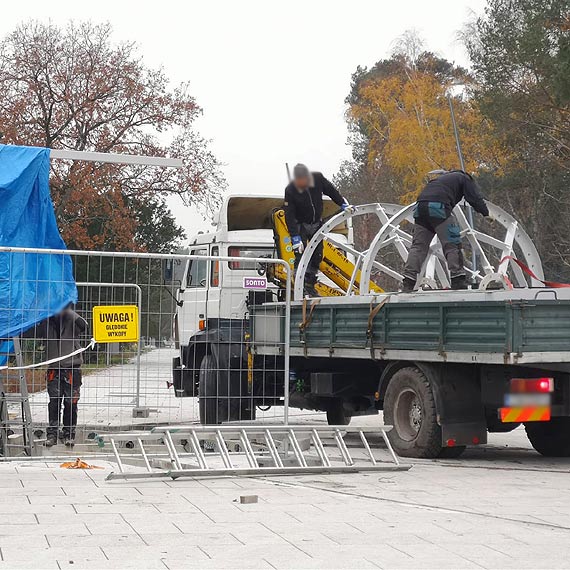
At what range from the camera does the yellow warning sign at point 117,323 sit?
11539 millimetres

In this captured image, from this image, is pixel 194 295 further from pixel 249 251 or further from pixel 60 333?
pixel 60 333

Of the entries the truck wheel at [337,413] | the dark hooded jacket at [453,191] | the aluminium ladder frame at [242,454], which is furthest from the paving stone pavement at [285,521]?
the truck wheel at [337,413]

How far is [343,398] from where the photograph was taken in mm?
14484

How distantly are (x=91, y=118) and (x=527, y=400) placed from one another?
33.2 m

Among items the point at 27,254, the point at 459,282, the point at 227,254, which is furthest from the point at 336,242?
the point at 27,254

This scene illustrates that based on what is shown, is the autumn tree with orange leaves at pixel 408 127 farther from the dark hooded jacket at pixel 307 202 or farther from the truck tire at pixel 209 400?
the truck tire at pixel 209 400

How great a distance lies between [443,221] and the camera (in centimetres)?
1313

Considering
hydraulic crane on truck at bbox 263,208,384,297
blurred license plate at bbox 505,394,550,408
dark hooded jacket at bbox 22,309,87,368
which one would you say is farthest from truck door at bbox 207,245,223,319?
blurred license plate at bbox 505,394,550,408

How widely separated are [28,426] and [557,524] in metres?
5.50

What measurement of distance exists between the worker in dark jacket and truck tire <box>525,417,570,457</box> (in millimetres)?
1709

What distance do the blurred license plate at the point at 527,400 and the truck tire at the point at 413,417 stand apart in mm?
838

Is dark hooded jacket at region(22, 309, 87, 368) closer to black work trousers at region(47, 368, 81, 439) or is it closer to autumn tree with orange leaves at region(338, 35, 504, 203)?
black work trousers at region(47, 368, 81, 439)

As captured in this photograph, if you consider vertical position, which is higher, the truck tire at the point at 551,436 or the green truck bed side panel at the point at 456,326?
the green truck bed side panel at the point at 456,326

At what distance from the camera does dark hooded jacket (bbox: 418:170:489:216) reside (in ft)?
43.1
